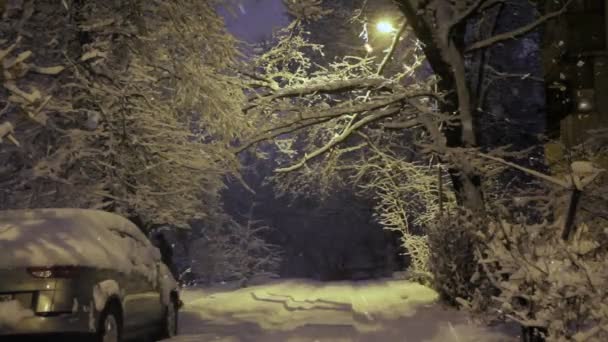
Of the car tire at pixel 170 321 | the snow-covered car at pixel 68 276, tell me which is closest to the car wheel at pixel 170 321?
the car tire at pixel 170 321

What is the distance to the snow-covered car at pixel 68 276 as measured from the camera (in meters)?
7.97

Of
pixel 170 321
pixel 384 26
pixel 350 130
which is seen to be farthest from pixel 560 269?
pixel 384 26

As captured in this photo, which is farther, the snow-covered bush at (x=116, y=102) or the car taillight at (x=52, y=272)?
the snow-covered bush at (x=116, y=102)

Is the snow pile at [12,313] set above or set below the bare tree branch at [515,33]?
below

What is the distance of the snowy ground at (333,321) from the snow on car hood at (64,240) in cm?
200

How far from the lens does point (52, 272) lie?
803 centimetres

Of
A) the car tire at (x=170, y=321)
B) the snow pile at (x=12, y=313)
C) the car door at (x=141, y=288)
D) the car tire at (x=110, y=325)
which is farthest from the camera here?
the car tire at (x=170, y=321)

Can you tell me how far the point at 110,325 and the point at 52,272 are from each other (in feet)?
3.70

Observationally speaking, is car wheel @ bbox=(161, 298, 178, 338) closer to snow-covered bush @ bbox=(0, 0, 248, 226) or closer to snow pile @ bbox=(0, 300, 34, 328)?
snow-covered bush @ bbox=(0, 0, 248, 226)

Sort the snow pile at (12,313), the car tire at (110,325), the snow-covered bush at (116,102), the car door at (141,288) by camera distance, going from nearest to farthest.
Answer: the snow pile at (12,313) < the car tire at (110,325) < the car door at (141,288) < the snow-covered bush at (116,102)

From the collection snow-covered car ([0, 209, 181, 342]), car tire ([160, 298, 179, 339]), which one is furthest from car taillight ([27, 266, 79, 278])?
car tire ([160, 298, 179, 339])

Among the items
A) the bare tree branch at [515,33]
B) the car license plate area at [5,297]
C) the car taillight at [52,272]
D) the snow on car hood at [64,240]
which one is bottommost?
the car license plate area at [5,297]

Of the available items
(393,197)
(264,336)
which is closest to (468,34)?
(393,197)

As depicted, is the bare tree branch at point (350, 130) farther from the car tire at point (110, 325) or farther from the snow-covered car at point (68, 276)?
the car tire at point (110, 325)
